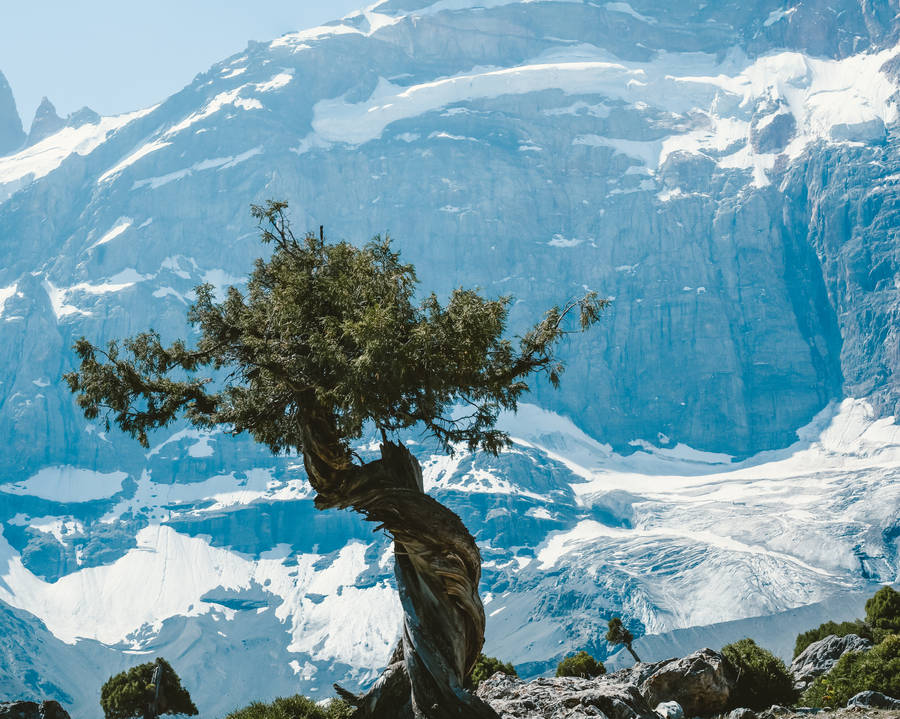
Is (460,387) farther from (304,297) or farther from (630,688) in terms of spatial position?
(630,688)

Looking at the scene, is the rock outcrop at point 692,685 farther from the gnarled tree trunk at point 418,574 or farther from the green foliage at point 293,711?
the green foliage at point 293,711

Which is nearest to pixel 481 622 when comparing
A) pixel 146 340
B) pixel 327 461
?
pixel 327 461

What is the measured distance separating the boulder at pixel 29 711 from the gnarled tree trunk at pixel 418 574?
21.8 ft

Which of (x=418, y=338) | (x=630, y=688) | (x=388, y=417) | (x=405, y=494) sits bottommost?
(x=630, y=688)

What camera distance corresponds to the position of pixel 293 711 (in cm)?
2256

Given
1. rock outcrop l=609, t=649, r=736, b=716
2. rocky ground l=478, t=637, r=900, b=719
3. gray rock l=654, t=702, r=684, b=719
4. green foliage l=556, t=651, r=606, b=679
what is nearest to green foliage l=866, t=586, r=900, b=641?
green foliage l=556, t=651, r=606, b=679

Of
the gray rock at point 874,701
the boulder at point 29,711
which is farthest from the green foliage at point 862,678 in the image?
the boulder at point 29,711

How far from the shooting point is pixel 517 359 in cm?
2297

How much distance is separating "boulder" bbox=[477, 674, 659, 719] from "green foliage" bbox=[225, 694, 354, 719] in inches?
145

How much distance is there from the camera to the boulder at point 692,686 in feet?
95.0

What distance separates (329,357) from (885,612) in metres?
49.5

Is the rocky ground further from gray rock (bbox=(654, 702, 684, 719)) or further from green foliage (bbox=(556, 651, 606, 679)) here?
green foliage (bbox=(556, 651, 606, 679))

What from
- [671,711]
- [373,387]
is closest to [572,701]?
[671,711]

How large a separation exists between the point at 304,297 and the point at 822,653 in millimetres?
37536
